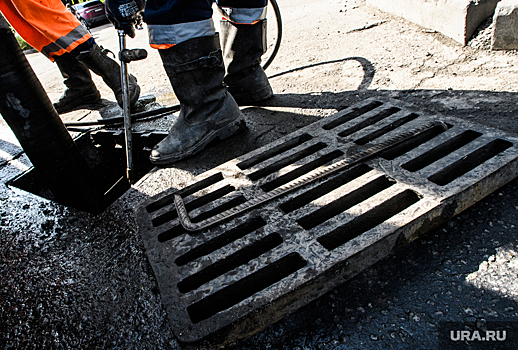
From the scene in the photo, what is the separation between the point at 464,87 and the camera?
2.03 m

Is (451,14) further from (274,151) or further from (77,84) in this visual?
(77,84)

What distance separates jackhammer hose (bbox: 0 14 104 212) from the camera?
4.92 feet

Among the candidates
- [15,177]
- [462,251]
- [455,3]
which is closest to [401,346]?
[462,251]

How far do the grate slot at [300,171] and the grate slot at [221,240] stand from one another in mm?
212

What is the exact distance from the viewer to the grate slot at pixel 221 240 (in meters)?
1.20

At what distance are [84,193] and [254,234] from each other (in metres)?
1.11

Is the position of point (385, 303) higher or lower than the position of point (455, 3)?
lower

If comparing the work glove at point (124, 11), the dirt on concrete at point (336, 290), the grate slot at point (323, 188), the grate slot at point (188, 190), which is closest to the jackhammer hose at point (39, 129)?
the dirt on concrete at point (336, 290)

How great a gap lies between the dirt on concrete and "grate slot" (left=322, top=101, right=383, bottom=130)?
0.74 ft

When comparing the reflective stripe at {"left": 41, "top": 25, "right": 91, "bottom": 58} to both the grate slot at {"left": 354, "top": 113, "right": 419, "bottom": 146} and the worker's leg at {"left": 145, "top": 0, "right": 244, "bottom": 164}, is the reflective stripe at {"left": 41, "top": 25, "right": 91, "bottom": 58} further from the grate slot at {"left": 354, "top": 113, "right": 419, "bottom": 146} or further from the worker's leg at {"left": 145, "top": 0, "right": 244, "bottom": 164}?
the grate slot at {"left": 354, "top": 113, "right": 419, "bottom": 146}

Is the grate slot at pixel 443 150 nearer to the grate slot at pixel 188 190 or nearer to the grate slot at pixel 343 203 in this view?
the grate slot at pixel 343 203

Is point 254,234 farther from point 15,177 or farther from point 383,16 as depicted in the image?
point 383,16

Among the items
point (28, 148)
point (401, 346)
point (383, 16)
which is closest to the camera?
point (401, 346)

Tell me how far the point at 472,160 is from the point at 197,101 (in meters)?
1.37
